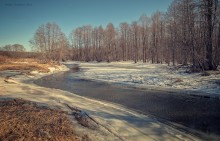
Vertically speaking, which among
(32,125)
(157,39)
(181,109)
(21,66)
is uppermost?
(157,39)

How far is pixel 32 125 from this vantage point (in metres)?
8.27

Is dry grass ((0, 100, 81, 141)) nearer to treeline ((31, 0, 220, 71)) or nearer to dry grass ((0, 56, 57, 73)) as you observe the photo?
treeline ((31, 0, 220, 71))

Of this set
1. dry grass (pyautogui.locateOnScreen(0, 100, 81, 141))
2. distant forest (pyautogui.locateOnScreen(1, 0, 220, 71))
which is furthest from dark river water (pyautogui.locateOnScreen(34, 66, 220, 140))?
distant forest (pyautogui.locateOnScreen(1, 0, 220, 71))

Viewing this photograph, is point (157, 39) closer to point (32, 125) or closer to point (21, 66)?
point (21, 66)

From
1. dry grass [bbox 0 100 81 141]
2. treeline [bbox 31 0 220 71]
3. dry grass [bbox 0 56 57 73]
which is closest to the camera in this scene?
dry grass [bbox 0 100 81 141]

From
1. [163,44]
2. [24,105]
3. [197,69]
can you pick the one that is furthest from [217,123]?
[163,44]

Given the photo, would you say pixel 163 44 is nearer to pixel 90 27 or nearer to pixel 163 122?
pixel 90 27

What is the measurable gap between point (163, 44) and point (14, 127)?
2514 inches

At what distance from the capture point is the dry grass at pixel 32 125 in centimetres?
724

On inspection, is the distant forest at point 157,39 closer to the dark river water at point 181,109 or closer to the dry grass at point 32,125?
the dark river water at point 181,109

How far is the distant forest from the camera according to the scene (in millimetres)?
27281

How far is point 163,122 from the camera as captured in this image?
34.2 ft

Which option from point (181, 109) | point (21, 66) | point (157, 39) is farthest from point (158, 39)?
point (181, 109)

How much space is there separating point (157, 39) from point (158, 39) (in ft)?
5.38
